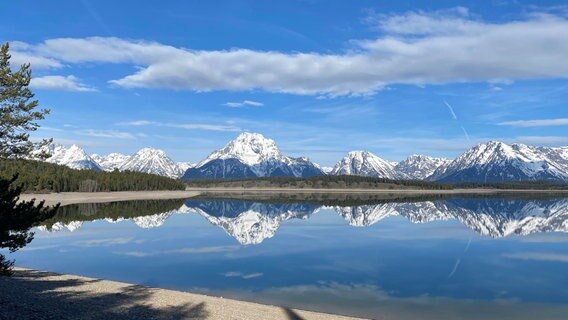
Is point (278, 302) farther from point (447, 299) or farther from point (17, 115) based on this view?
point (17, 115)

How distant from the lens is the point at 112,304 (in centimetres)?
2234

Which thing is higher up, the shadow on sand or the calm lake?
the shadow on sand

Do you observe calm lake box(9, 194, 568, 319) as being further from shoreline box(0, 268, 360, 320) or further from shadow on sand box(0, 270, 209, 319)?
shadow on sand box(0, 270, 209, 319)

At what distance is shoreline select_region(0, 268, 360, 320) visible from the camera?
19020 millimetres

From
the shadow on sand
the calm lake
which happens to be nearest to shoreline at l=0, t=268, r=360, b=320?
the shadow on sand

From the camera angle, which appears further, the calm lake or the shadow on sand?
the calm lake

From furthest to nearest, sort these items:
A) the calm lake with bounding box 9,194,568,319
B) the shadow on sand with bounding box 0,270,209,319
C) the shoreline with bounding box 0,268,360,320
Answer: the calm lake with bounding box 9,194,568,319
the shoreline with bounding box 0,268,360,320
the shadow on sand with bounding box 0,270,209,319

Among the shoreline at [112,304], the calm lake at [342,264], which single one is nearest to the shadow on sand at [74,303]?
the shoreline at [112,304]

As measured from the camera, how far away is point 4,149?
31.7m

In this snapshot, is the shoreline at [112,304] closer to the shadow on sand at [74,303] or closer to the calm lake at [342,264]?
the shadow on sand at [74,303]

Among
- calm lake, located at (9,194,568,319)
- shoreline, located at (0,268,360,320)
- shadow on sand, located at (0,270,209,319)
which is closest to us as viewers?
shadow on sand, located at (0,270,209,319)

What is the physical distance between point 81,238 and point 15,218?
36447mm

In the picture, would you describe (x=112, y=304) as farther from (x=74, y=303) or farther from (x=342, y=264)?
(x=342, y=264)

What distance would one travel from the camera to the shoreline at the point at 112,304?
62.4 feet
